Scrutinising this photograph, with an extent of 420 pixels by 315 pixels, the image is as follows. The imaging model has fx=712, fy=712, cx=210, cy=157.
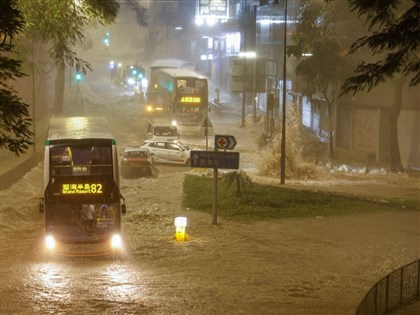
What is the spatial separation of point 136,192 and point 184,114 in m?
21.4

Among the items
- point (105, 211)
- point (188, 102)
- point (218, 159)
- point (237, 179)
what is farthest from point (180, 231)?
point (188, 102)

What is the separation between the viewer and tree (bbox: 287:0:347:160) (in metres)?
40.5

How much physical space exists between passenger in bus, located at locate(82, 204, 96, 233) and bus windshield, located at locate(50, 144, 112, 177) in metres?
0.91

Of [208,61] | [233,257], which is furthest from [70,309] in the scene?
[208,61]

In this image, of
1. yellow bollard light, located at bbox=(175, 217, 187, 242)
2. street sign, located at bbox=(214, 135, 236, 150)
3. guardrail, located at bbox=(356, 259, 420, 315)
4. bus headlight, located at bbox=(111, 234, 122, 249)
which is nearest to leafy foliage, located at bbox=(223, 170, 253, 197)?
street sign, located at bbox=(214, 135, 236, 150)

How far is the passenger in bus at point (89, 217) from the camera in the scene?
18.6 meters

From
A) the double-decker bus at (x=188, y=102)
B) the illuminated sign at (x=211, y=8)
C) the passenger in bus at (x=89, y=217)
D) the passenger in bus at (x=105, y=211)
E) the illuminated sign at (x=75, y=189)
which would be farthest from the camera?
the illuminated sign at (x=211, y=8)

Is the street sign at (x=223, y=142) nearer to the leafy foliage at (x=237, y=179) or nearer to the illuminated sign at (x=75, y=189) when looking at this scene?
the leafy foliage at (x=237, y=179)

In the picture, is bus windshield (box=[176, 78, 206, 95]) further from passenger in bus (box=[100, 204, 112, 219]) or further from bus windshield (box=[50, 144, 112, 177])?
passenger in bus (box=[100, 204, 112, 219])

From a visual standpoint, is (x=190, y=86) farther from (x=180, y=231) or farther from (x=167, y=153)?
(x=180, y=231)

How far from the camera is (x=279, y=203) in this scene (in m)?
26.8

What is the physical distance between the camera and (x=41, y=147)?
40156mm

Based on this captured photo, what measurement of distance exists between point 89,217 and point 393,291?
8.89 metres

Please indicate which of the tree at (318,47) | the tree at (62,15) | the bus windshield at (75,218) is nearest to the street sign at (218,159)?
the bus windshield at (75,218)
